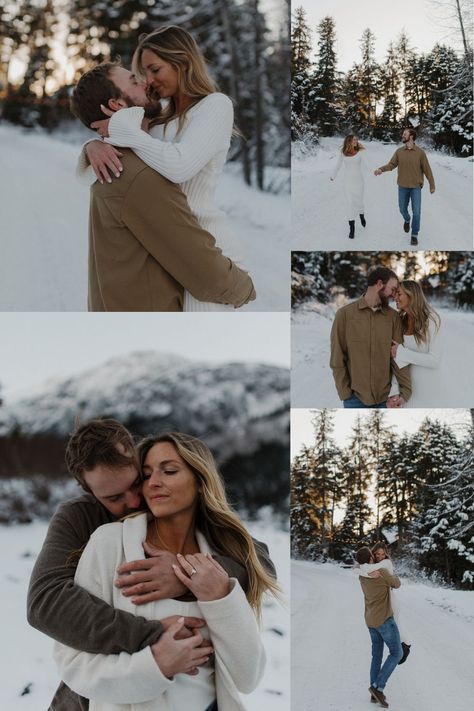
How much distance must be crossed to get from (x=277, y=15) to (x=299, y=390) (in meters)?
1.53

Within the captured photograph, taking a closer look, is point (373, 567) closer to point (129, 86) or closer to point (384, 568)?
point (384, 568)

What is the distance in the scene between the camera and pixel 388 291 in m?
3.71

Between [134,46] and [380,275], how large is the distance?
52.9 inches

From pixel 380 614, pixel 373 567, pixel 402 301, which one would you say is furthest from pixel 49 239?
pixel 380 614

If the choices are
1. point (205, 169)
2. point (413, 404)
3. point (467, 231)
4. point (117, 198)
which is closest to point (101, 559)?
point (117, 198)

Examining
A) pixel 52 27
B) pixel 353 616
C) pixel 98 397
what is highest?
pixel 52 27

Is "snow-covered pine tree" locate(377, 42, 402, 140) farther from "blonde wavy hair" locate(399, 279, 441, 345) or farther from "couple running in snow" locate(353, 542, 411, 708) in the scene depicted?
"couple running in snow" locate(353, 542, 411, 708)

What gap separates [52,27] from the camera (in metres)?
3.69

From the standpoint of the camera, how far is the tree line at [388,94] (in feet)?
12.2

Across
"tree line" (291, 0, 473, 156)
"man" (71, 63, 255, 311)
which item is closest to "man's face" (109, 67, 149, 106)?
"man" (71, 63, 255, 311)

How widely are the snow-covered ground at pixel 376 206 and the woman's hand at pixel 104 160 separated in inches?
37.4

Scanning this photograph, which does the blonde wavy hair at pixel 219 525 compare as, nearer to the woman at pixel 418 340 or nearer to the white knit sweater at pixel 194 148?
the white knit sweater at pixel 194 148

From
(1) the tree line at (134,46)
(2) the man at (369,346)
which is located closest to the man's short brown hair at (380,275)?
(2) the man at (369,346)

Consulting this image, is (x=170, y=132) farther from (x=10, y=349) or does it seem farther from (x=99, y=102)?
(x=10, y=349)
